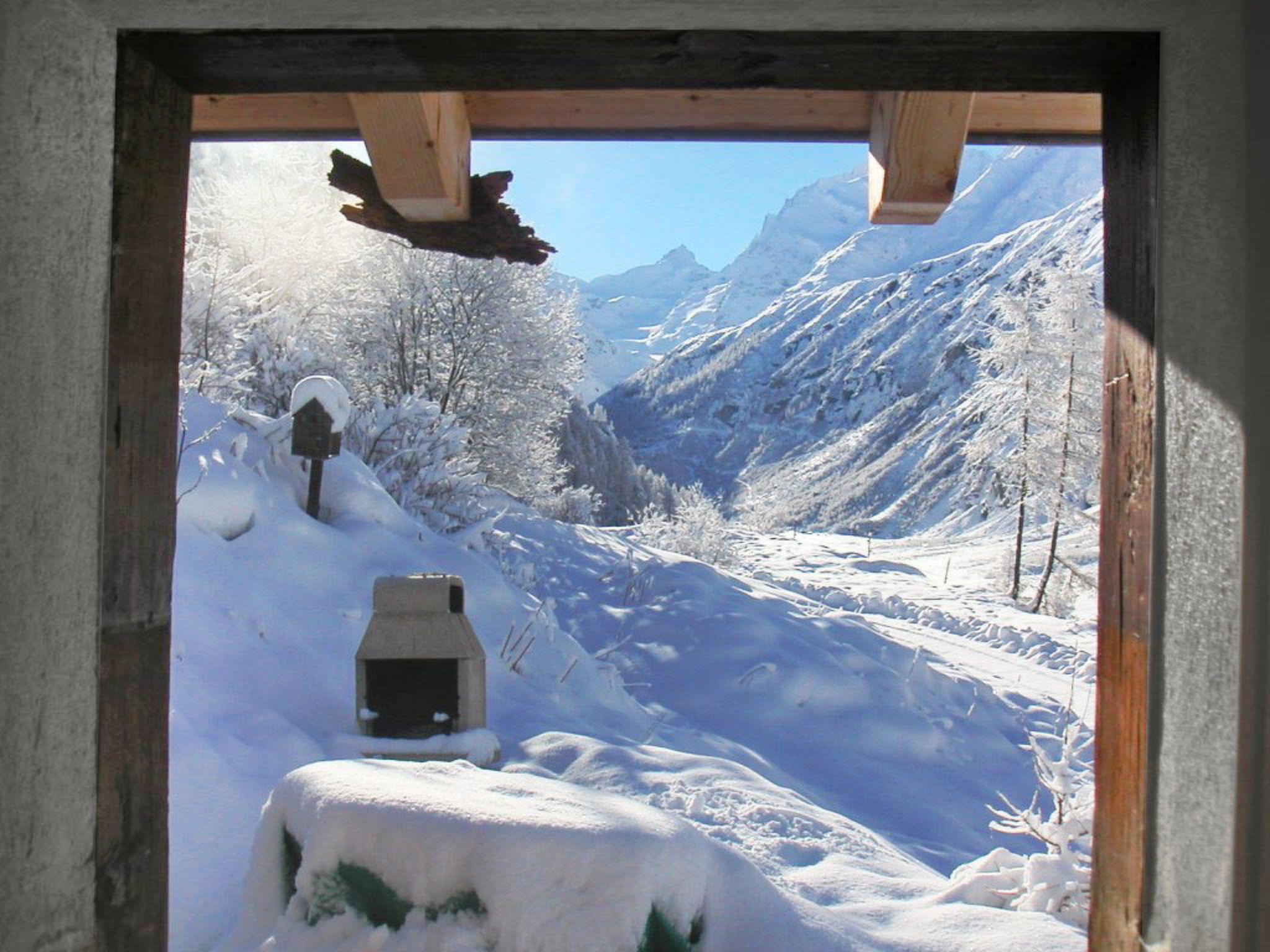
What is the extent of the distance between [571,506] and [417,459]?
358 inches

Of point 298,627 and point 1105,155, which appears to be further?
point 298,627

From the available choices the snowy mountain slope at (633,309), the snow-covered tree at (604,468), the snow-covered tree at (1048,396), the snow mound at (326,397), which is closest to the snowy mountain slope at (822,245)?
the snowy mountain slope at (633,309)

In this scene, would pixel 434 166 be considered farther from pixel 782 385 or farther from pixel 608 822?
pixel 782 385

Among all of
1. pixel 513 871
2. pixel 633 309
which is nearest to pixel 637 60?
pixel 513 871

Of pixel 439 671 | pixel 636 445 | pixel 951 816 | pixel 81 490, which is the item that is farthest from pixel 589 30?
pixel 636 445

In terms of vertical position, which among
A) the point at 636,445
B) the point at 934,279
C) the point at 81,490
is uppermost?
the point at 934,279

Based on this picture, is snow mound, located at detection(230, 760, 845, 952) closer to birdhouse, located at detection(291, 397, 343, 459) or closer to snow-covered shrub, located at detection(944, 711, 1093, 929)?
snow-covered shrub, located at detection(944, 711, 1093, 929)

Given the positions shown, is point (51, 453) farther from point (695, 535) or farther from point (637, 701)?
point (695, 535)

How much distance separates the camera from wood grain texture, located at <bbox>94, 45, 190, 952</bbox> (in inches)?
58.6

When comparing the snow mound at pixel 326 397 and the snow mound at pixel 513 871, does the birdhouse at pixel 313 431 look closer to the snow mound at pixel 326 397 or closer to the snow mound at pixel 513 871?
the snow mound at pixel 326 397

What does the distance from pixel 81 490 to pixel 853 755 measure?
25.5ft

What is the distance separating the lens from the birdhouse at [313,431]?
784 cm

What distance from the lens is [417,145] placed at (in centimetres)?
228

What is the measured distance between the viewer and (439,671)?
6.00 metres
